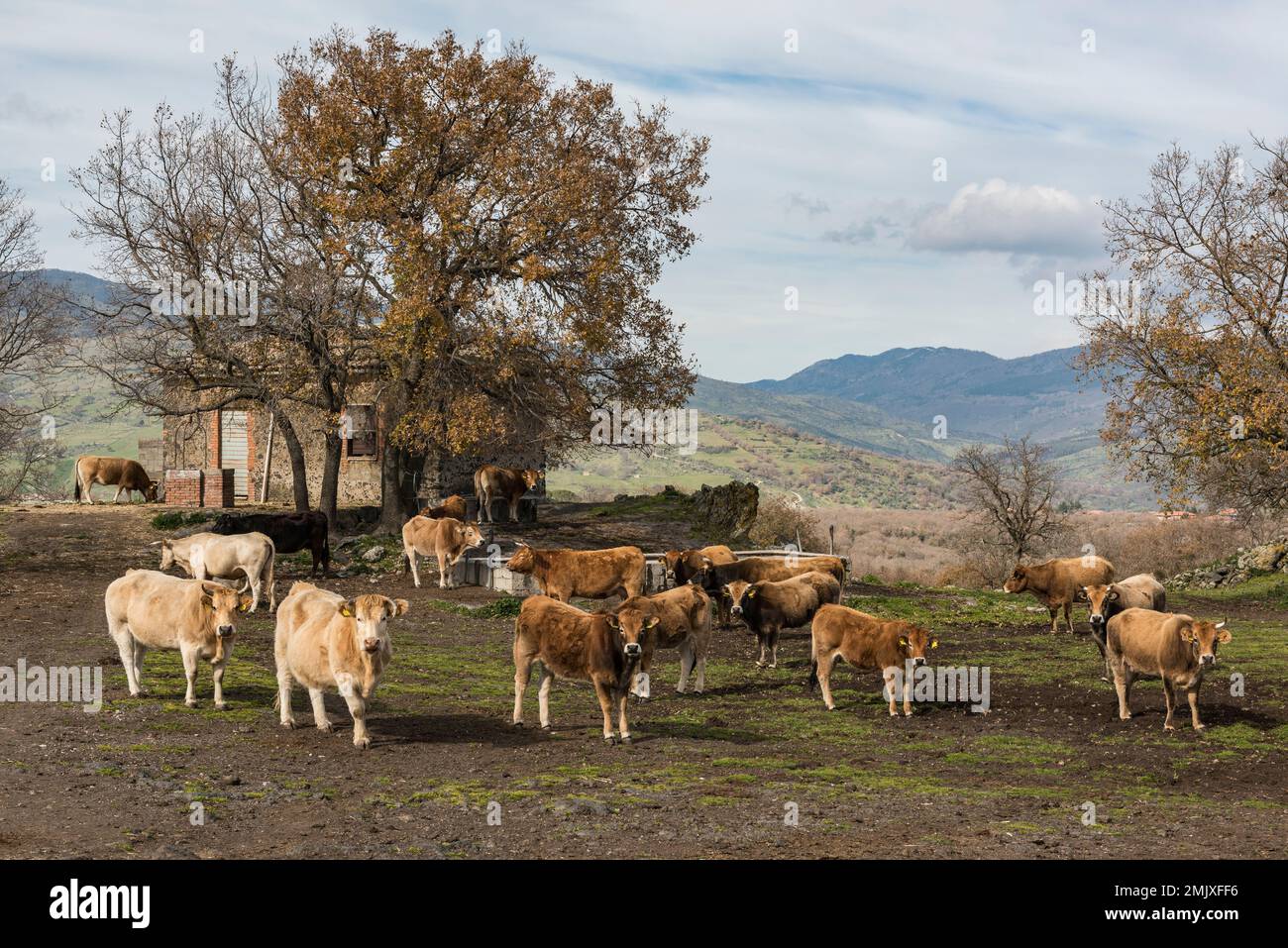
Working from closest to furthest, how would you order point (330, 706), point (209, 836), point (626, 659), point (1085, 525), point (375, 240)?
point (209, 836) → point (626, 659) → point (330, 706) → point (375, 240) → point (1085, 525)

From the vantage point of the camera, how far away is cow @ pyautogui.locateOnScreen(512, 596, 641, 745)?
1555 centimetres

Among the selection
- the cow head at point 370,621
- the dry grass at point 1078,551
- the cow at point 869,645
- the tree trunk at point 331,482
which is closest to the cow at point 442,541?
the tree trunk at point 331,482

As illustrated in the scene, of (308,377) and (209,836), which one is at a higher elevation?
(308,377)

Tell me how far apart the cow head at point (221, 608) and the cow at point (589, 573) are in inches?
372

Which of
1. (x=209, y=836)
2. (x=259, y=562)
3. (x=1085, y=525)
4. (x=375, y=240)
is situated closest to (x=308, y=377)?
(x=375, y=240)

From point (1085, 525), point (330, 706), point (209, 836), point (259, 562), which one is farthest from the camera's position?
point (1085, 525)

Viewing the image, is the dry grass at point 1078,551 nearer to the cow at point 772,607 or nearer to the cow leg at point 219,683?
the cow at point 772,607

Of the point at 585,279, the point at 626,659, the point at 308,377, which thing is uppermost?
the point at 585,279

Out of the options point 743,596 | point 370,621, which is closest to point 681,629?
point 743,596

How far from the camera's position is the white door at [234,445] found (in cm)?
4541

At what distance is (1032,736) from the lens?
16.6 meters

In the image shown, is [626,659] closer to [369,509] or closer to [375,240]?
[375,240]

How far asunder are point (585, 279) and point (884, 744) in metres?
22.7

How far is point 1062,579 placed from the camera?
26516 millimetres
